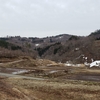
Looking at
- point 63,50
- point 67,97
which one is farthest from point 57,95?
point 63,50

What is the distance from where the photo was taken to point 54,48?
160 meters

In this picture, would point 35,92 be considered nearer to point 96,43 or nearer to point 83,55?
point 83,55

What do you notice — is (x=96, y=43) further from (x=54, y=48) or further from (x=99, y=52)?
(x=54, y=48)

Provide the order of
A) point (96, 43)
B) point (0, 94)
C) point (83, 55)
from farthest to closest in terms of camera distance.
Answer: point (96, 43) < point (83, 55) < point (0, 94)

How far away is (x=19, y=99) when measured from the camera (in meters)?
16.6

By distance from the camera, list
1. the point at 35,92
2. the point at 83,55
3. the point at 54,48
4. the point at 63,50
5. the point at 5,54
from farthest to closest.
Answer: the point at 54,48, the point at 63,50, the point at 83,55, the point at 5,54, the point at 35,92

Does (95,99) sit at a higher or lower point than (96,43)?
lower

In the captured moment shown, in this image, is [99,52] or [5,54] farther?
[99,52]

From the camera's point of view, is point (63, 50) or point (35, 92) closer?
point (35, 92)

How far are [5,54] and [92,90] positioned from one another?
178 ft

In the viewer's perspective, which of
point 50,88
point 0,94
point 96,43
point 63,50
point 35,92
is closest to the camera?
point 0,94

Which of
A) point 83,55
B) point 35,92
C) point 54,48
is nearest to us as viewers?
point 35,92

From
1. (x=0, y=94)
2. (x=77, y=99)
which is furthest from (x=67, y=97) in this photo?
(x=0, y=94)

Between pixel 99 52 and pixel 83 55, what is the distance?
292 inches
